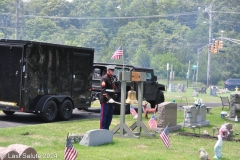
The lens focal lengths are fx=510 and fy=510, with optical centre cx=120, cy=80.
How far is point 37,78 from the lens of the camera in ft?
53.8

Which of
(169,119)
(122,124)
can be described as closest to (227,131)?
(169,119)

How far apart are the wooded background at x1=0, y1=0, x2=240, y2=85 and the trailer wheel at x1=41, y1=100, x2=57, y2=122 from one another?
1680 inches

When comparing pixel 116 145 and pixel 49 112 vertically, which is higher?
pixel 49 112

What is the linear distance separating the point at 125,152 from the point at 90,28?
53856 mm

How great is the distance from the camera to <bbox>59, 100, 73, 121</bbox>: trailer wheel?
1725 centimetres

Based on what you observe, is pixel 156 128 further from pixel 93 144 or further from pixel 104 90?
pixel 93 144

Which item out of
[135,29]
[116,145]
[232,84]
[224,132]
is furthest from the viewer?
[135,29]

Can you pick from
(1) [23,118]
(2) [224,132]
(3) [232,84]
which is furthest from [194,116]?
(3) [232,84]

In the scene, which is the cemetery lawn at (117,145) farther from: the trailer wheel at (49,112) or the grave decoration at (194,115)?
the grave decoration at (194,115)

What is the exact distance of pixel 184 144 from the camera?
1301cm

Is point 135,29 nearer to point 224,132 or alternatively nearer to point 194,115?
point 194,115

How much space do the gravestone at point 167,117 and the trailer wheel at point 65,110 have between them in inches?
135

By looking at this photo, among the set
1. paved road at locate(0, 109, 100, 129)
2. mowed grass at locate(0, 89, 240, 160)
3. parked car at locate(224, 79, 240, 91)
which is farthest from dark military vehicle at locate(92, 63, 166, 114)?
parked car at locate(224, 79, 240, 91)

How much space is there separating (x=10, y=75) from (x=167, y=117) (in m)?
5.16
